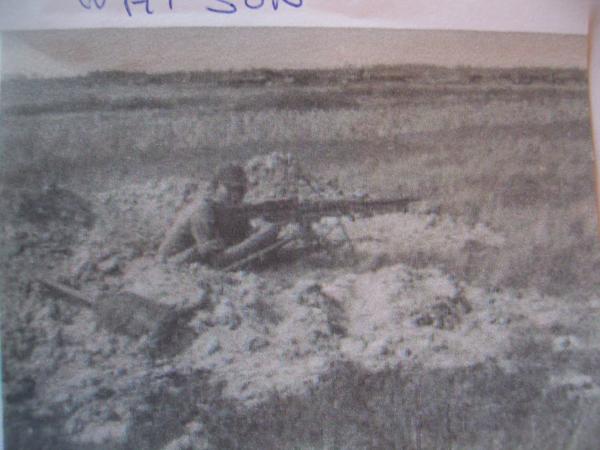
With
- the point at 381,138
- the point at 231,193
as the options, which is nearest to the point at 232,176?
the point at 231,193

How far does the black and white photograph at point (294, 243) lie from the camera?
514 millimetres

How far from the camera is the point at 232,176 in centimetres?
55

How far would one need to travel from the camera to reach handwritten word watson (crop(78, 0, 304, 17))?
0.54m

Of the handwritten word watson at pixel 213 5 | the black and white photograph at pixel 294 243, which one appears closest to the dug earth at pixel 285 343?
the black and white photograph at pixel 294 243

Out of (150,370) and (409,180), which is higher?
(409,180)

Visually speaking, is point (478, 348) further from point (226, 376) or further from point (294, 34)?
point (294, 34)

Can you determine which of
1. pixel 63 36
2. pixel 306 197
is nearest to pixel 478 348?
pixel 306 197

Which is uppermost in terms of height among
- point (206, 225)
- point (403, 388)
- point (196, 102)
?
point (196, 102)

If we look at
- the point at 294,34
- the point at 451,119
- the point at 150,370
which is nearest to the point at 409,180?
the point at 451,119

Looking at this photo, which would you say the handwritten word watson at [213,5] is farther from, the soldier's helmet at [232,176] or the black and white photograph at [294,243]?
the soldier's helmet at [232,176]

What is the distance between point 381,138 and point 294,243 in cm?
13

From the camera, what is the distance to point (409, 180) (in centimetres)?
57

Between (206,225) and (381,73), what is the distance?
221mm

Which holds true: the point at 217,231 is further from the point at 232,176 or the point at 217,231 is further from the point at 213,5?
the point at 213,5
